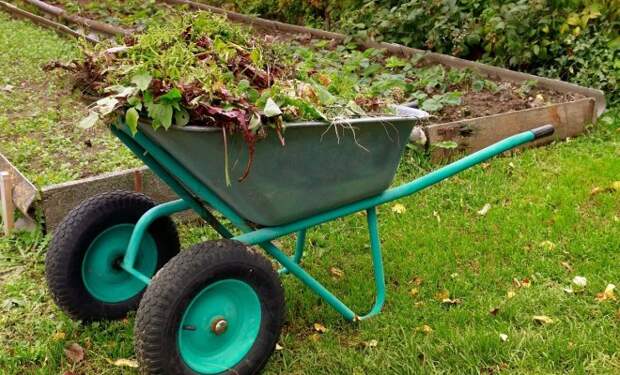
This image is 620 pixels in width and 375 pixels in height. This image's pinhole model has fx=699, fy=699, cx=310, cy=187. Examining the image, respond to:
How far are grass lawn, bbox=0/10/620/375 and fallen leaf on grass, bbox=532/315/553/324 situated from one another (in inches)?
0.9

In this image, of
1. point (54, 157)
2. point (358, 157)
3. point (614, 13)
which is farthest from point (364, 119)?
point (614, 13)

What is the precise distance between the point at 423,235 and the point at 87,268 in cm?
168

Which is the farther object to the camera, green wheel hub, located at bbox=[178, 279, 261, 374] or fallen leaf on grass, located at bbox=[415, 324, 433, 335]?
fallen leaf on grass, located at bbox=[415, 324, 433, 335]

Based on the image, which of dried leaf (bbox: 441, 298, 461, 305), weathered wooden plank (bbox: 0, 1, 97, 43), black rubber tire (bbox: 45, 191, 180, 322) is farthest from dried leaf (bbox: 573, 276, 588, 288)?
weathered wooden plank (bbox: 0, 1, 97, 43)

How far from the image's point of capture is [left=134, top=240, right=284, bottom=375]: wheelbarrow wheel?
7.06 ft

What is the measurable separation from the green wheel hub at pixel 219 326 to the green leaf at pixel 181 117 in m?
0.55

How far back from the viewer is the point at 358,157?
2.45 m

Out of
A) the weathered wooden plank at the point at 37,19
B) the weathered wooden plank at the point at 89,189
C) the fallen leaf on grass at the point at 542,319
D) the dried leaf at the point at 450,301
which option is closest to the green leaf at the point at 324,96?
the dried leaf at the point at 450,301

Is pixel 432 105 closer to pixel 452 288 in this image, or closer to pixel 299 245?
pixel 452 288

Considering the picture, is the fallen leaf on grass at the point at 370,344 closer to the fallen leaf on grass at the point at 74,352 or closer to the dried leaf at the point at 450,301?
the dried leaf at the point at 450,301

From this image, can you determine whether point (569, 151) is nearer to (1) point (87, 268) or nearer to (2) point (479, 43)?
(2) point (479, 43)

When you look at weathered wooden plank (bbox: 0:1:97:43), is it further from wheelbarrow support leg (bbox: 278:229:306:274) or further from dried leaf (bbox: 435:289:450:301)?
dried leaf (bbox: 435:289:450:301)

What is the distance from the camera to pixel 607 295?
9.71 ft

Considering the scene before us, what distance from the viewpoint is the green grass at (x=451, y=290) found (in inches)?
105
